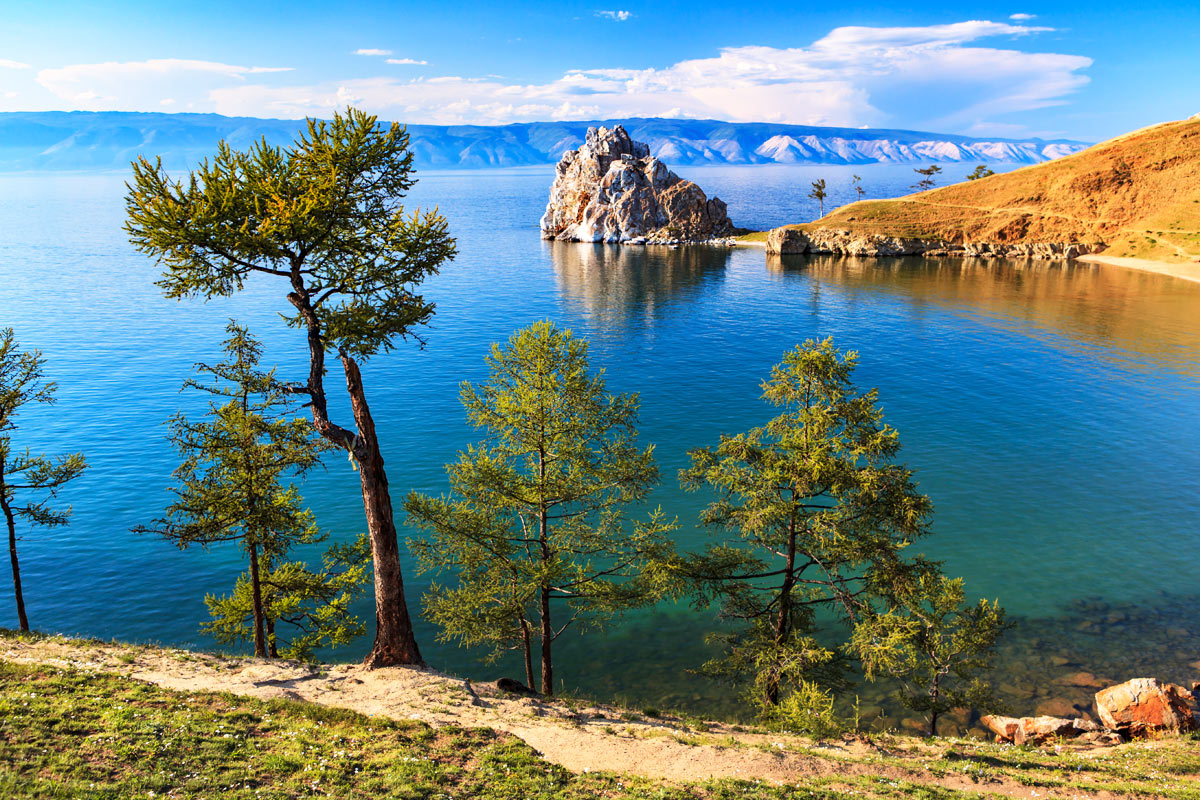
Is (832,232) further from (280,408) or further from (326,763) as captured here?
(326,763)

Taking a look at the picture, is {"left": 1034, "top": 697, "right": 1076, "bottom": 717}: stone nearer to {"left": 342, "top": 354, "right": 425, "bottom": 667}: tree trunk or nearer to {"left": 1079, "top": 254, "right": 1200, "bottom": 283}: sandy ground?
{"left": 342, "top": 354, "right": 425, "bottom": 667}: tree trunk

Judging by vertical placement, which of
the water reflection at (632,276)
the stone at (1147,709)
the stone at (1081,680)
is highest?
the water reflection at (632,276)

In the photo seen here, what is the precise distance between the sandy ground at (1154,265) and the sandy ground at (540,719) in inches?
5623

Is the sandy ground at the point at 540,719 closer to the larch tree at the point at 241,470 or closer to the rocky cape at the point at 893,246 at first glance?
the larch tree at the point at 241,470

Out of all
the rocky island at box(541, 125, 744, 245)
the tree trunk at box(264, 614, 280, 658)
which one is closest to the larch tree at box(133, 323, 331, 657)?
the tree trunk at box(264, 614, 280, 658)

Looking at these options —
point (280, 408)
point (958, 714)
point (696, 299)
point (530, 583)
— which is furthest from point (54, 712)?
point (696, 299)

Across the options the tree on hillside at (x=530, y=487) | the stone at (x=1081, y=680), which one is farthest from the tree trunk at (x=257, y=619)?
the stone at (x=1081, y=680)

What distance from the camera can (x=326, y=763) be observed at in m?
13.9

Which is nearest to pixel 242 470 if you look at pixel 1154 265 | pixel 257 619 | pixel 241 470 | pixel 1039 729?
pixel 241 470

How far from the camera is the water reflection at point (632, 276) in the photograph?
104688 millimetres

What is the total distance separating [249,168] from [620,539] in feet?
56.5

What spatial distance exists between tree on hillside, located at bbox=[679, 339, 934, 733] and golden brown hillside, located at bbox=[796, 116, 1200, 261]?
154m

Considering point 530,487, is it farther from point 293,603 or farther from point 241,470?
point 293,603

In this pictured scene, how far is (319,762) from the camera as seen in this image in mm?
13992
